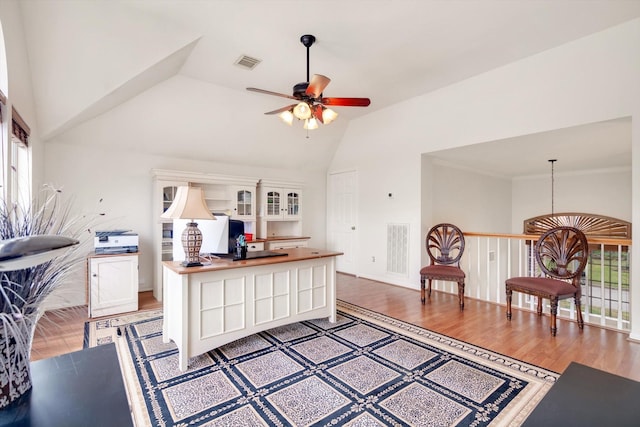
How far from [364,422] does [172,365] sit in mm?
1573

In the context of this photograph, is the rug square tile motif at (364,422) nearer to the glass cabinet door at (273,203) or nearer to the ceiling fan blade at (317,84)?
the ceiling fan blade at (317,84)

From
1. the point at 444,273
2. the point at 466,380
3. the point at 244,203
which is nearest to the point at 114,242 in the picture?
the point at 244,203

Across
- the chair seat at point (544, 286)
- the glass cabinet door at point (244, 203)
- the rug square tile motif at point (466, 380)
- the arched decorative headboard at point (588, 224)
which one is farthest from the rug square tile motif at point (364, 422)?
the arched decorative headboard at point (588, 224)

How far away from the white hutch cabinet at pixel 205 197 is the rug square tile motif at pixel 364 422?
3349 mm

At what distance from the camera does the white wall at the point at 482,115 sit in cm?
292

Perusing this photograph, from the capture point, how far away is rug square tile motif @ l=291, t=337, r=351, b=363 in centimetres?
256

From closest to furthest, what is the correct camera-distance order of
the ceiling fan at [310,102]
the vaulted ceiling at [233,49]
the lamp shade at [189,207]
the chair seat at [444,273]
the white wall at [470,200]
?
the lamp shade at [189,207] < the vaulted ceiling at [233,49] < the ceiling fan at [310,102] < the chair seat at [444,273] < the white wall at [470,200]

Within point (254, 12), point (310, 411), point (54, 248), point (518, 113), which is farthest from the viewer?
point (518, 113)

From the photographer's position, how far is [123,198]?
4301 mm

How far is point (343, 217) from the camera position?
20.5 feet

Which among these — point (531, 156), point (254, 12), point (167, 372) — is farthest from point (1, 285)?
point (531, 156)

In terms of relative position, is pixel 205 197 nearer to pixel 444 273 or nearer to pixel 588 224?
pixel 444 273

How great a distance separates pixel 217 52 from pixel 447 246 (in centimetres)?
393

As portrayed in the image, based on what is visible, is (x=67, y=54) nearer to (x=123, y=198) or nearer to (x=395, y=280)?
(x=123, y=198)
